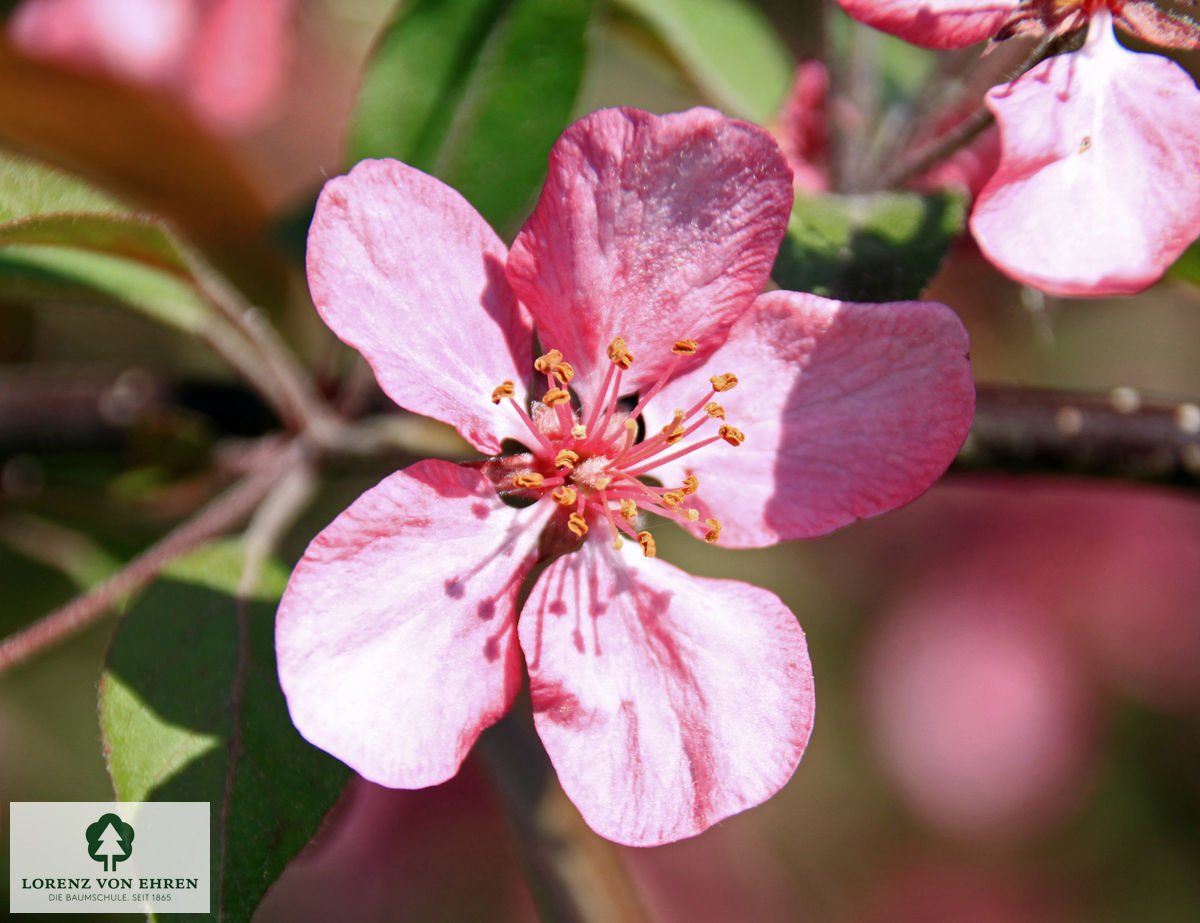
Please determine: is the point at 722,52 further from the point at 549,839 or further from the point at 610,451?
the point at 549,839

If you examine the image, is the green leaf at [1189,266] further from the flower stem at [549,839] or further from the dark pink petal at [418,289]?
the flower stem at [549,839]

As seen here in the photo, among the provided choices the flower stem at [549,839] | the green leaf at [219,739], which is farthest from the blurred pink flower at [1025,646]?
the green leaf at [219,739]

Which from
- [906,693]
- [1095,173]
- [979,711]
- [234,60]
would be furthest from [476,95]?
[979,711]

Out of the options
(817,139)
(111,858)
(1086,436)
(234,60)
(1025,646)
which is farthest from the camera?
(1025,646)

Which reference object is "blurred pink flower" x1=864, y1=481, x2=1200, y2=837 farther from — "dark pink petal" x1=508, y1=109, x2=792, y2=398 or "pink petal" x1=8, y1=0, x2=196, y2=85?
"dark pink petal" x1=508, y1=109, x2=792, y2=398

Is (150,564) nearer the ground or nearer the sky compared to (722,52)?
nearer the ground

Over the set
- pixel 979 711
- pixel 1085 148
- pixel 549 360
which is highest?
pixel 1085 148

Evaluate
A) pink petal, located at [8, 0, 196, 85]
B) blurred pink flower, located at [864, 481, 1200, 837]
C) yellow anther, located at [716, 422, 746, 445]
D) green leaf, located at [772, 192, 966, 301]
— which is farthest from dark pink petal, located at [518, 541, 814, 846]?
blurred pink flower, located at [864, 481, 1200, 837]
